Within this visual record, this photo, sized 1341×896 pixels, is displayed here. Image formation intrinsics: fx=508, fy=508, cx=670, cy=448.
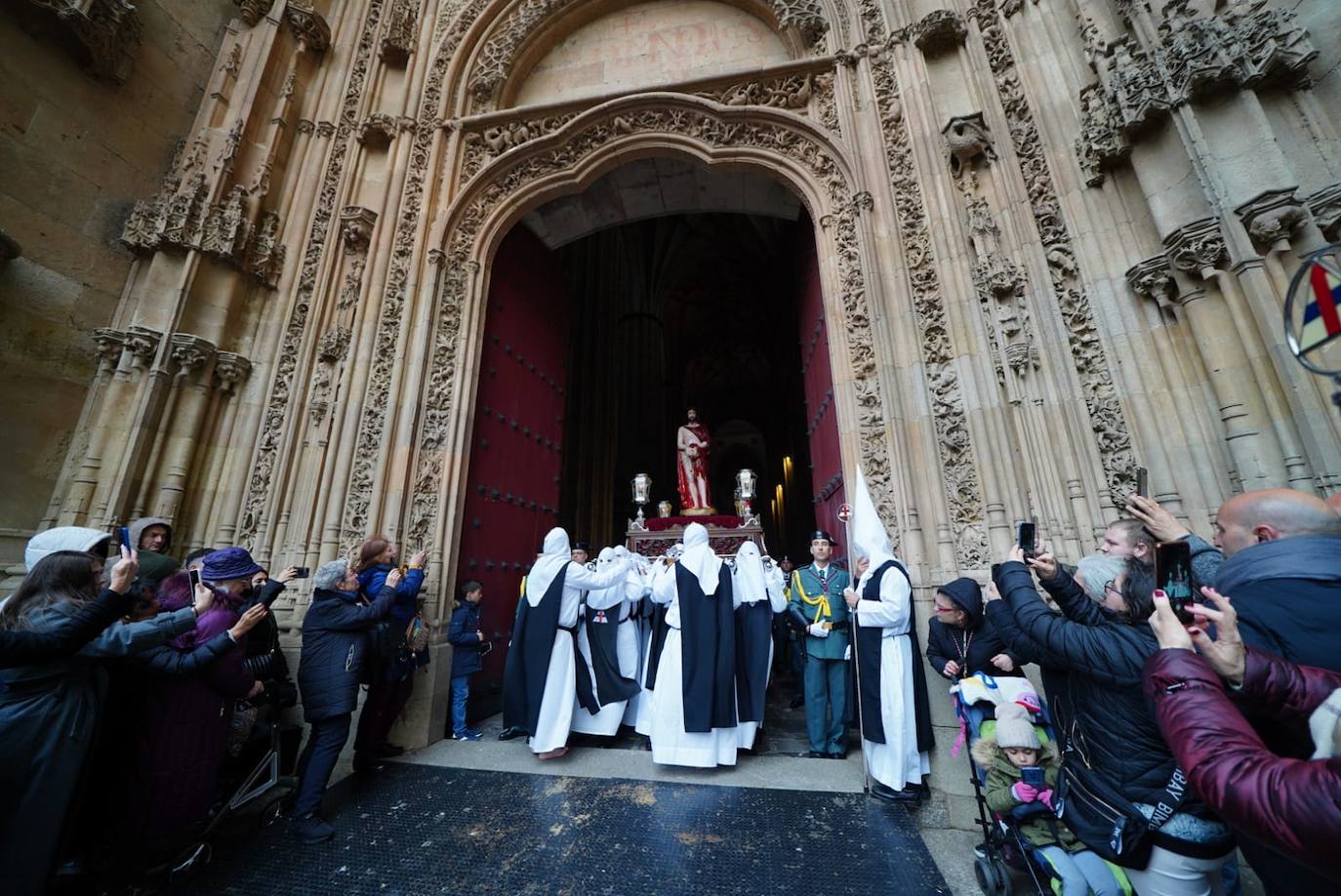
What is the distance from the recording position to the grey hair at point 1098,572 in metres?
2.10

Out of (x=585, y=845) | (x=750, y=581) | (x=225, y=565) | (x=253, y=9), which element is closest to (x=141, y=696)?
(x=225, y=565)

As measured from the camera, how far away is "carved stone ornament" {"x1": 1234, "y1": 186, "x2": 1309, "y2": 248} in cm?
319

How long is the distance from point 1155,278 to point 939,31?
3.55m

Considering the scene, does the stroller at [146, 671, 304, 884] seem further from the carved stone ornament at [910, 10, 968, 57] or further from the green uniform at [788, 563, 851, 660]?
the carved stone ornament at [910, 10, 968, 57]

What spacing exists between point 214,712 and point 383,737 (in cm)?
192

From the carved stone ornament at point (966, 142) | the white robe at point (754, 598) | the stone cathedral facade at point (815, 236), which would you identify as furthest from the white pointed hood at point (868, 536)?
the carved stone ornament at point (966, 142)

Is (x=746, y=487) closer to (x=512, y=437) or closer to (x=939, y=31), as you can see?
(x=512, y=437)

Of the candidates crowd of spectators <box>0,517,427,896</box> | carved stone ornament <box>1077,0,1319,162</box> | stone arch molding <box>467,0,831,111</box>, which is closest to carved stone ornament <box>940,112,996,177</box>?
carved stone ornament <box>1077,0,1319,162</box>

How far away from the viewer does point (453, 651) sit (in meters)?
5.07

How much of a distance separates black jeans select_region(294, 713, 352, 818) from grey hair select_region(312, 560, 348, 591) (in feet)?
2.75

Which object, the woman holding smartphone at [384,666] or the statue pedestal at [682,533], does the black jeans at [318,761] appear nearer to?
the woman holding smartphone at [384,666]

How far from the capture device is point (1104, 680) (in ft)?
6.02

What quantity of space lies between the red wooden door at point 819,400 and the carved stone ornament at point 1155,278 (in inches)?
96.3

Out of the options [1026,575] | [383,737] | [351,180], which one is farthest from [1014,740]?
[351,180]
